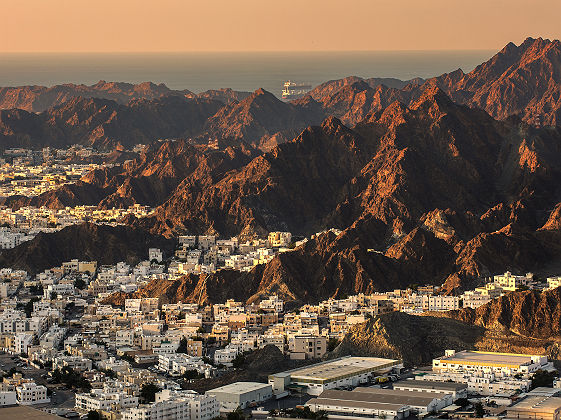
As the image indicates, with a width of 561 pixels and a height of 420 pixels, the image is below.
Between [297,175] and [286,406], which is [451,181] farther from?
[286,406]

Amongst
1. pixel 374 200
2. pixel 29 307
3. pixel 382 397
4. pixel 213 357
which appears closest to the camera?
pixel 382 397

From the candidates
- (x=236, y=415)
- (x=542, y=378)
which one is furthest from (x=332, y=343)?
(x=236, y=415)

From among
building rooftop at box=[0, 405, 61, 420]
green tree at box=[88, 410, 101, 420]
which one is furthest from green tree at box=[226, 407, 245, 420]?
building rooftop at box=[0, 405, 61, 420]

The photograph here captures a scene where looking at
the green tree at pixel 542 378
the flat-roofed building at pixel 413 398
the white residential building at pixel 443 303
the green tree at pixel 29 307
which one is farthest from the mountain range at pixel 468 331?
the green tree at pixel 29 307

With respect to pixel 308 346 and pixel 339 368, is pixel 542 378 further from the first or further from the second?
pixel 308 346

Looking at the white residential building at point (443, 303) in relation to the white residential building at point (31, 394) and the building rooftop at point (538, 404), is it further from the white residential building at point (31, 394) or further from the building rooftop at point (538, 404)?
the white residential building at point (31, 394)

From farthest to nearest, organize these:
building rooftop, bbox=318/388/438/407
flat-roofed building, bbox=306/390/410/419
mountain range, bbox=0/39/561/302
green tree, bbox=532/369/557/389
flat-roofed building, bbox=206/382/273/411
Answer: mountain range, bbox=0/39/561/302 → green tree, bbox=532/369/557/389 → flat-roofed building, bbox=206/382/273/411 → building rooftop, bbox=318/388/438/407 → flat-roofed building, bbox=306/390/410/419

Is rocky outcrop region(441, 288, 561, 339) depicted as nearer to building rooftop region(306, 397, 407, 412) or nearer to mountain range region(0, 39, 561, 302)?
mountain range region(0, 39, 561, 302)

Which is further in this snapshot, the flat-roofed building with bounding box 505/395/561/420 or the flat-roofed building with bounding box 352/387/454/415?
the flat-roofed building with bounding box 352/387/454/415
